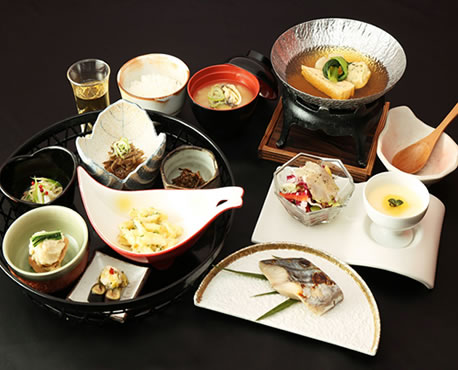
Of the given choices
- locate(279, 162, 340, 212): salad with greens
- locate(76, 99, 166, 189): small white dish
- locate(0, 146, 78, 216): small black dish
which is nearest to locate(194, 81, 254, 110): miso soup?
locate(76, 99, 166, 189): small white dish

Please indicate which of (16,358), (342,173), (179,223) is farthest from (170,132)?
(16,358)

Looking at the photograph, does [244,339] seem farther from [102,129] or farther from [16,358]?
[102,129]

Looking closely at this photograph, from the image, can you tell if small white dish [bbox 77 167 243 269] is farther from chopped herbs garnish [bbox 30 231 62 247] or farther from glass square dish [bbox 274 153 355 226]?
glass square dish [bbox 274 153 355 226]

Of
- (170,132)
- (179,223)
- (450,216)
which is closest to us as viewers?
(179,223)

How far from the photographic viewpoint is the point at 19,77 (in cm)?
205

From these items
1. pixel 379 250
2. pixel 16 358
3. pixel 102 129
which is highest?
pixel 102 129

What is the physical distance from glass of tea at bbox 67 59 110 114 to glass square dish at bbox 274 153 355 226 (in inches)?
24.0

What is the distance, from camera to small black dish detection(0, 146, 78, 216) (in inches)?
57.1

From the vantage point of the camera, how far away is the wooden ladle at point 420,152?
5.49 ft

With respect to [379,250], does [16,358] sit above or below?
below

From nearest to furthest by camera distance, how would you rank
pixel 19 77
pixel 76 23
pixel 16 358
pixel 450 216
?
1. pixel 16 358
2. pixel 450 216
3. pixel 19 77
4. pixel 76 23

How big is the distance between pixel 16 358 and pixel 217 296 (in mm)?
484

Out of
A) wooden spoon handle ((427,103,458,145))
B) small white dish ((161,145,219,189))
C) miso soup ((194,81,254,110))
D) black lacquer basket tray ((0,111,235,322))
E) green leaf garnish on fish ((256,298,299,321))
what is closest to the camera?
black lacquer basket tray ((0,111,235,322))

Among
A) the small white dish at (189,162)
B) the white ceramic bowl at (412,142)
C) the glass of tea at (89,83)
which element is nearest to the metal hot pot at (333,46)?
the white ceramic bowl at (412,142)
